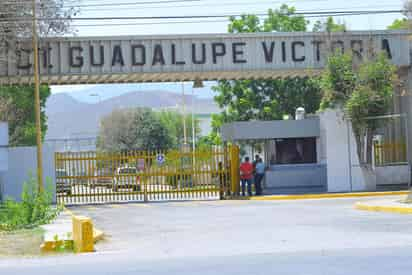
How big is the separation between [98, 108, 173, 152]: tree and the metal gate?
4896cm

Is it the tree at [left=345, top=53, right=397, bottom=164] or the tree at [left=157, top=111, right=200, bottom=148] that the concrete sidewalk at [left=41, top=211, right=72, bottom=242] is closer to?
the tree at [left=345, top=53, right=397, bottom=164]

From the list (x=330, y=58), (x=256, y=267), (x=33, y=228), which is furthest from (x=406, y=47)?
(x=256, y=267)

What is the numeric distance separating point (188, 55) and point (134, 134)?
55302 millimetres

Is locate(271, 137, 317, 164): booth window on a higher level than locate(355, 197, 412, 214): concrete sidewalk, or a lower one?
higher

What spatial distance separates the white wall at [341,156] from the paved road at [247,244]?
7.52 metres

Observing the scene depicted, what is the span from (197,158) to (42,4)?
357 inches

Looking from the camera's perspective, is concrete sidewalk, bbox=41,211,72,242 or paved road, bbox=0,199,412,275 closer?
paved road, bbox=0,199,412,275

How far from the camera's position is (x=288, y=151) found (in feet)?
129

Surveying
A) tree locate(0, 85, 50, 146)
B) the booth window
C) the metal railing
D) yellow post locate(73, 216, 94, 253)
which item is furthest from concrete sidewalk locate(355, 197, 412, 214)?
tree locate(0, 85, 50, 146)

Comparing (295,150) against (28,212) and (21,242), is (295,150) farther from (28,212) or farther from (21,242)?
(21,242)

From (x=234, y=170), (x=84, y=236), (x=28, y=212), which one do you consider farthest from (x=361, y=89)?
(x=84, y=236)

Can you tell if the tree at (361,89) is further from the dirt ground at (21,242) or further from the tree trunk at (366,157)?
the dirt ground at (21,242)

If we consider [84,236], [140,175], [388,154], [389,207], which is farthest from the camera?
[388,154]

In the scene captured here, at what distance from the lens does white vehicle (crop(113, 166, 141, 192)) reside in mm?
35500
